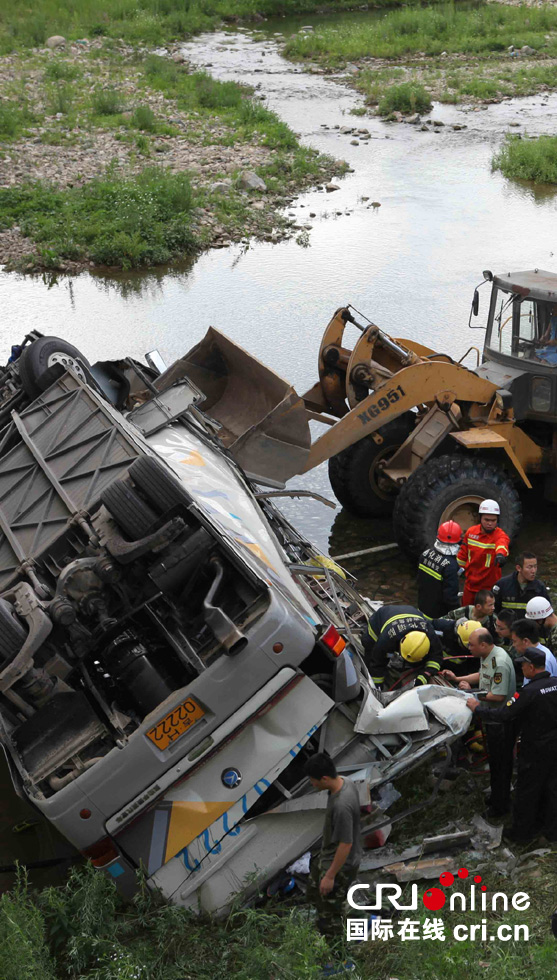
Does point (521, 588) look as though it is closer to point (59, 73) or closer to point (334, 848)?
point (334, 848)

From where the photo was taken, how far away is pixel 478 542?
7891mm

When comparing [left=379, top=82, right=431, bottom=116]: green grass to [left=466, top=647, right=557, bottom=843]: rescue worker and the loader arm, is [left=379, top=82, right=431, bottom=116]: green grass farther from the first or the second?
[left=466, top=647, right=557, bottom=843]: rescue worker

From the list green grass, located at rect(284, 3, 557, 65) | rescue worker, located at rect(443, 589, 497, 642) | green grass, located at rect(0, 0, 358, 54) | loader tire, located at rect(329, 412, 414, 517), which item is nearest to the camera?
rescue worker, located at rect(443, 589, 497, 642)

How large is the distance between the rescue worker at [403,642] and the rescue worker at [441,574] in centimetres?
108

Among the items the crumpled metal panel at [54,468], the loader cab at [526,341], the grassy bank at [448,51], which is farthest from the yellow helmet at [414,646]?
the grassy bank at [448,51]

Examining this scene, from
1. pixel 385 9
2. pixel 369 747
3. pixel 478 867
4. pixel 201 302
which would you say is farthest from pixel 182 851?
pixel 385 9

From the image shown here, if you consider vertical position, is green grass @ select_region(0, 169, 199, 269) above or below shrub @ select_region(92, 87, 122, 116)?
below

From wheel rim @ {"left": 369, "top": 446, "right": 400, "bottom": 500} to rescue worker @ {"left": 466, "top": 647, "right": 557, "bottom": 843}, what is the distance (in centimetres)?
458

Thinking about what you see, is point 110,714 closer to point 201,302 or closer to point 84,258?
point 201,302

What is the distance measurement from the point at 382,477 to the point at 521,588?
339 centimetres

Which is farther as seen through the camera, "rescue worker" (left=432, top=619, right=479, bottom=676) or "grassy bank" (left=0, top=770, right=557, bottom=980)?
"rescue worker" (left=432, top=619, right=479, bottom=676)

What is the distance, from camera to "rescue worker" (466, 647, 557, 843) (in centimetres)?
564

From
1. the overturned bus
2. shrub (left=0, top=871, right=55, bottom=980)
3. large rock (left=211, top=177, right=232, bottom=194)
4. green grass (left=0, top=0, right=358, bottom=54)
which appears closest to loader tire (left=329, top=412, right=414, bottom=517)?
the overturned bus

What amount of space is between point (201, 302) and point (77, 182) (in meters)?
6.21
